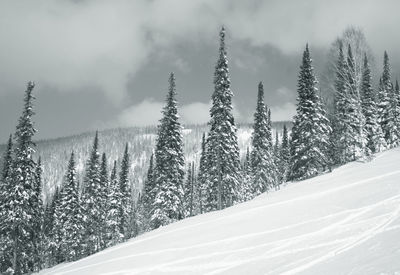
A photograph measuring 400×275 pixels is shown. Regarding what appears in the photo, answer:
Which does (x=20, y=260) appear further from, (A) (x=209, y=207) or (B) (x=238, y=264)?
(B) (x=238, y=264)

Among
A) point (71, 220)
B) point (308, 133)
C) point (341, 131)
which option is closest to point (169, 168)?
point (308, 133)

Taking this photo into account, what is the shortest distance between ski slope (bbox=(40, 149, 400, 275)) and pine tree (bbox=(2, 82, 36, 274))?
18919 millimetres

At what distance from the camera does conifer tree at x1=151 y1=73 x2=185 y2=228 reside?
33.6 metres

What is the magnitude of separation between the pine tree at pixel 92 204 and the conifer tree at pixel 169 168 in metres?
15.4

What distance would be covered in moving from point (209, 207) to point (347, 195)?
30.3 meters

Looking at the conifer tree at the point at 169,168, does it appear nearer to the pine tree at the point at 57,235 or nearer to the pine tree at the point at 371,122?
the pine tree at the point at 57,235

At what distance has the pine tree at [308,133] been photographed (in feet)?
115

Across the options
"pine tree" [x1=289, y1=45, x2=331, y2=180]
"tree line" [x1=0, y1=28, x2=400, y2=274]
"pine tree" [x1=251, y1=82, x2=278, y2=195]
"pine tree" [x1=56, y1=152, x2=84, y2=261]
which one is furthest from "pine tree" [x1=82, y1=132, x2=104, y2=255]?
"pine tree" [x1=289, y1=45, x2=331, y2=180]

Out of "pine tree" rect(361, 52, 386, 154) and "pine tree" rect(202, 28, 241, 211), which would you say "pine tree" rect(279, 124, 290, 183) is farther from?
"pine tree" rect(202, 28, 241, 211)

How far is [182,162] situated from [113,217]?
19.9 metres

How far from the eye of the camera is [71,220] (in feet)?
147

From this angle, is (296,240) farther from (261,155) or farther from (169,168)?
(261,155)

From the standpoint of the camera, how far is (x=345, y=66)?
27.5 meters

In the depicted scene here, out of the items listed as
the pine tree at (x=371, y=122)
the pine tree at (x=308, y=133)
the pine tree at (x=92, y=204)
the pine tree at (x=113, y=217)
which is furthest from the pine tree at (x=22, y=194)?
the pine tree at (x=371, y=122)
